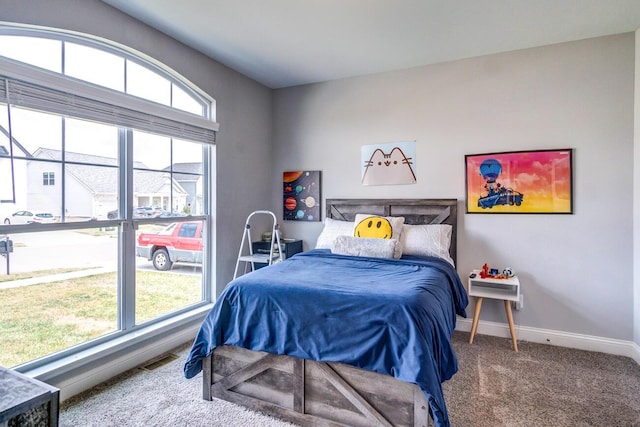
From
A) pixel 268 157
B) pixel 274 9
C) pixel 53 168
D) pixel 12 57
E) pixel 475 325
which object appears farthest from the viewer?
pixel 268 157

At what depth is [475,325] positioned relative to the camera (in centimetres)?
299

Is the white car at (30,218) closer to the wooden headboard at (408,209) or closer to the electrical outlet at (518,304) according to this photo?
the wooden headboard at (408,209)

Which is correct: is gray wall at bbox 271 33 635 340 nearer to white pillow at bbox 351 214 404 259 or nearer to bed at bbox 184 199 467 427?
white pillow at bbox 351 214 404 259

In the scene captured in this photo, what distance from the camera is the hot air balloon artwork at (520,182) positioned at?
2.93 meters

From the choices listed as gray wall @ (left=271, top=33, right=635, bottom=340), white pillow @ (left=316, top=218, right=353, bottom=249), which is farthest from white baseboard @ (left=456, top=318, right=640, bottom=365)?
white pillow @ (left=316, top=218, right=353, bottom=249)

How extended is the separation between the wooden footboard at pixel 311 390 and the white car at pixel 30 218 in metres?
1.35

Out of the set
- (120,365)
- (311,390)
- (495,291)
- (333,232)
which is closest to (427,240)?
(495,291)

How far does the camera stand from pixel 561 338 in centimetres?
296

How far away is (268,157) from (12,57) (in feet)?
8.27

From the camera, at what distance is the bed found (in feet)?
5.33

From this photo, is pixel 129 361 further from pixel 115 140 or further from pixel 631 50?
pixel 631 50

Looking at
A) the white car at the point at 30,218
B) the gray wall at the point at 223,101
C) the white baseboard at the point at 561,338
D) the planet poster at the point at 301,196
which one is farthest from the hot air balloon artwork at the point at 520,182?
the white car at the point at 30,218

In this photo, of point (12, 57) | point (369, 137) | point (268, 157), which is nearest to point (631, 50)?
point (369, 137)

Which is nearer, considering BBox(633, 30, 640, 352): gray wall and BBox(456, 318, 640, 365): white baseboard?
BBox(633, 30, 640, 352): gray wall
